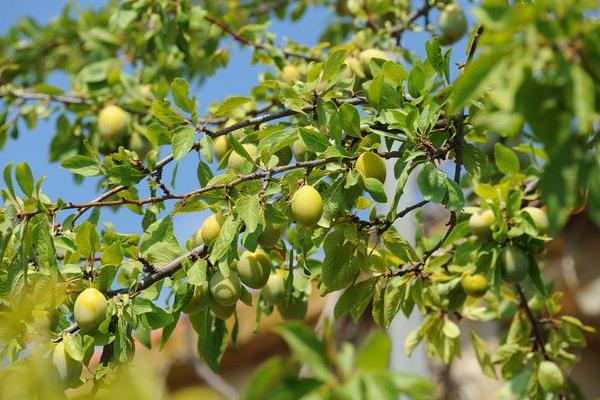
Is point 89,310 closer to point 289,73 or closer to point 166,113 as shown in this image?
point 166,113

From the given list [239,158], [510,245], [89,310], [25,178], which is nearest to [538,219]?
[510,245]

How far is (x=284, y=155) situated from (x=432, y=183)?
0.32 metres

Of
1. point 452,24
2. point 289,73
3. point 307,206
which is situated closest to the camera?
point 307,206

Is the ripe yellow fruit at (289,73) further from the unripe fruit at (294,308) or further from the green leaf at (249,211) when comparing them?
the green leaf at (249,211)

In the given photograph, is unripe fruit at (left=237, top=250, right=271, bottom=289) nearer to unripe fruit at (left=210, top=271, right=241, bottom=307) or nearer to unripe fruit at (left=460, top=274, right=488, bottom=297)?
unripe fruit at (left=210, top=271, right=241, bottom=307)

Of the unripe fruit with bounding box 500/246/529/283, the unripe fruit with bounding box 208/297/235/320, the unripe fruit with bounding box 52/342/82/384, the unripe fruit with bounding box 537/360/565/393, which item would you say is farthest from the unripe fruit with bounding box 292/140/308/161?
the unripe fruit with bounding box 537/360/565/393

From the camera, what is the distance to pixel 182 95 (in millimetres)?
1554

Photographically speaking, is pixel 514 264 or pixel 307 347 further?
pixel 514 264

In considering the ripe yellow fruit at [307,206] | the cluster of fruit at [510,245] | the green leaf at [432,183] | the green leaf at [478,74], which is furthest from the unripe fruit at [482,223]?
the green leaf at [478,74]

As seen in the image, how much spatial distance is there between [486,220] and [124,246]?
62 cm

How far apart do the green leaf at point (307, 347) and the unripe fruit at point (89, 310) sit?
69 centimetres

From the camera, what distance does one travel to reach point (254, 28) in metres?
2.40

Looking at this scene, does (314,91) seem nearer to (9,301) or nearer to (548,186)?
(9,301)

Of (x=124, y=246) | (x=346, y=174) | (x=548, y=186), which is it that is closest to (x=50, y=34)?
(x=124, y=246)
